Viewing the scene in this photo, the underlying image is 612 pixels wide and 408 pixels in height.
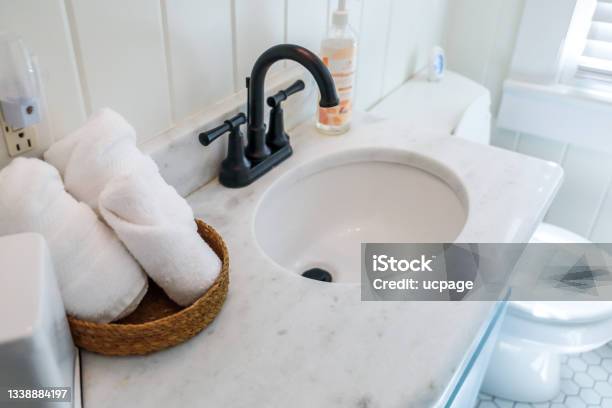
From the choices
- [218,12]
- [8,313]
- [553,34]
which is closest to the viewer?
[8,313]

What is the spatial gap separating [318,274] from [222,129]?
29 centimetres

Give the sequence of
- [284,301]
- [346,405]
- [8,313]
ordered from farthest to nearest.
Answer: [284,301] < [346,405] < [8,313]

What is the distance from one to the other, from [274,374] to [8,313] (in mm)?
244

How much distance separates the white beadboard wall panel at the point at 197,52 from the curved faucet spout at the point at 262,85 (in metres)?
0.07

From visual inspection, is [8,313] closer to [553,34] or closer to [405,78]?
[405,78]

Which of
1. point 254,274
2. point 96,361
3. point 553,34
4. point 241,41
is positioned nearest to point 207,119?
point 241,41

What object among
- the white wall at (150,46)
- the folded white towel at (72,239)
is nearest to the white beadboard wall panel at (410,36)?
the white wall at (150,46)

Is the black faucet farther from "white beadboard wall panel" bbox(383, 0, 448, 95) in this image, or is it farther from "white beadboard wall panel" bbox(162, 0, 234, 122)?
"white beadboard wall panel" bbox(383, 0, 448, 95)

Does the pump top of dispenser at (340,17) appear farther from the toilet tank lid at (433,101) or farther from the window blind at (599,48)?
the window blind at (599,48)

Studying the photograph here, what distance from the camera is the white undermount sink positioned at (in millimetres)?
845

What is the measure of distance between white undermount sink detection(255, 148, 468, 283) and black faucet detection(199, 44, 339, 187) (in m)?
0.05

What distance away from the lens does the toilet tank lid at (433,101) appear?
1.18 metres

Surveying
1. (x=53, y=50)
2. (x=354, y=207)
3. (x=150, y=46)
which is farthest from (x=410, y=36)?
(x=53, y=50)

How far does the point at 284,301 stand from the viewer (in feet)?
1.94
